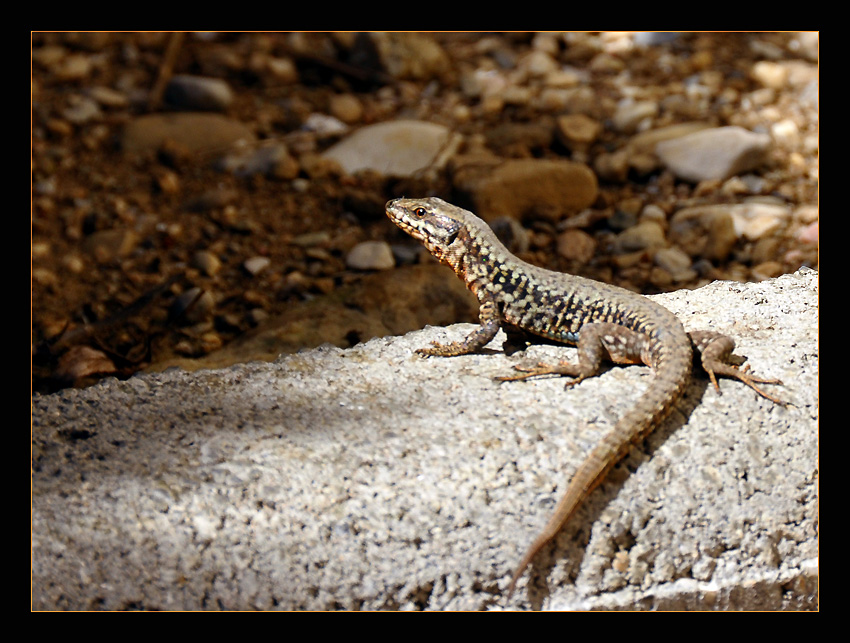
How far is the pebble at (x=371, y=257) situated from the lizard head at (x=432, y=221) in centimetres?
210

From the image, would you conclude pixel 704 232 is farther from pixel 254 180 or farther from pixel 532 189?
pixel 254 180

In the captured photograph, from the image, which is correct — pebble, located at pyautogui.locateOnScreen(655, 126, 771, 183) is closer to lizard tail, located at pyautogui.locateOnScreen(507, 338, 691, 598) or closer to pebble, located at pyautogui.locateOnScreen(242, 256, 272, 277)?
pebble, located at pyautogui.locateOnScreen(242, 256, 272, 277)

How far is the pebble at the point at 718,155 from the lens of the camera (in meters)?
7.09

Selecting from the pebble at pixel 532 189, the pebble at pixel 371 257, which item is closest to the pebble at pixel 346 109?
the pebble at pixel 532 189

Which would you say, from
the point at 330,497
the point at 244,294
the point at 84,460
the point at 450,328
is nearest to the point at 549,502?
the point at 330,497

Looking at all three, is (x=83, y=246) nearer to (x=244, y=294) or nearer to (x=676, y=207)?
(x=244, y=294)

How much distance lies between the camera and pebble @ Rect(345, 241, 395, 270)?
21.3 feet

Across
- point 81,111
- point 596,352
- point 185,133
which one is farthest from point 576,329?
point 81,111

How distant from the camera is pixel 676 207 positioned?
696cm

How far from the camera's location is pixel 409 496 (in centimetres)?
286

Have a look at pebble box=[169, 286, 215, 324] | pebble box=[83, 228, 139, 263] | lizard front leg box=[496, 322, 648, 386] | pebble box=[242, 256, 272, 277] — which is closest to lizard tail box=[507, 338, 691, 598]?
lizard front leg box=[496, 322, 648, 386]

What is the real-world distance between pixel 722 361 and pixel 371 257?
3608 mm

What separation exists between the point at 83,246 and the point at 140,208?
0.66 meters

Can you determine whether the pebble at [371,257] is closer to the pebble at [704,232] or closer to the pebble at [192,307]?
the pebble at [192,307]
